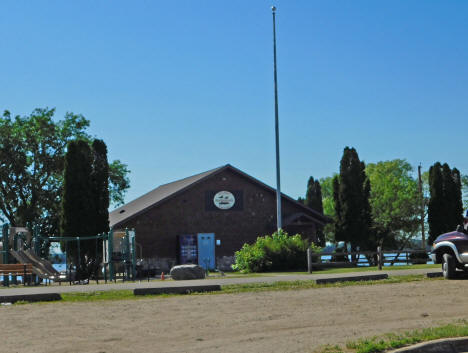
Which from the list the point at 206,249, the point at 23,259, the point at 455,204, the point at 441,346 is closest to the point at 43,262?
the point at 23,259

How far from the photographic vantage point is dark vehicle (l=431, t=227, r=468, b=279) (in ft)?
64.3

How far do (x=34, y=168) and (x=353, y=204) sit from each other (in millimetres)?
24508

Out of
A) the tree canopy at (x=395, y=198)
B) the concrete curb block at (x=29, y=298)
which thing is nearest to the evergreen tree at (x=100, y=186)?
the concrete curb block at (x=29, y=298)

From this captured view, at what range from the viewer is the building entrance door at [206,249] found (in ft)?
141

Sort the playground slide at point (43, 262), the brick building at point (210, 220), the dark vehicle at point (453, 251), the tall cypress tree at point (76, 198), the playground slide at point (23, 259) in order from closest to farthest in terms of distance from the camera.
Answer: the dark vehicle at point (453, 251) < the playground slide at point (23, 259) < the playground slide at point (43, 262) < the tall cypress tree at point (76, 198) < the brick building at point (210, 220)

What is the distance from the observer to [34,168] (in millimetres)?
50562

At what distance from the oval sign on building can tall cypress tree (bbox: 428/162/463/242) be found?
14839 mm

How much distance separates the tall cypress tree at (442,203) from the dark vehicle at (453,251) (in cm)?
2776

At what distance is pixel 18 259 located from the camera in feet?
98.6

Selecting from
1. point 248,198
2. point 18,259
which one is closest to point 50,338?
point 18,259

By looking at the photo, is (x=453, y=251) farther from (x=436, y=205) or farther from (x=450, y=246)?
(x=436, y=205)

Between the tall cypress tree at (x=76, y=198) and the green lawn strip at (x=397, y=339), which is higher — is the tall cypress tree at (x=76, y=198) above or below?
above

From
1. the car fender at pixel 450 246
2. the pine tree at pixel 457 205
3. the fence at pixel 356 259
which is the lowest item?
the fence at pixel 356 259

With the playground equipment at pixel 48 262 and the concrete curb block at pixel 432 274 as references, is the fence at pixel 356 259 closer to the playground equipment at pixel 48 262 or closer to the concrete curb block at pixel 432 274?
the concrete curb block at pixel 432 274
